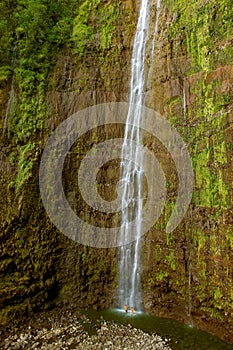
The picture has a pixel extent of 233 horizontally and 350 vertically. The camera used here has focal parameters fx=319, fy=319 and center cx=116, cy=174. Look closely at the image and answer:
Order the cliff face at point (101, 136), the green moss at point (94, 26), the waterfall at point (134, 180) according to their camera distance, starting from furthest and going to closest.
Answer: the green moss at point (94, 26)
the waterfall at point (134, 180)
the cliff face at point (101, 136)

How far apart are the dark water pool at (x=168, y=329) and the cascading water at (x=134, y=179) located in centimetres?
51

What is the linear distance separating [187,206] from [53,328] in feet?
13.4

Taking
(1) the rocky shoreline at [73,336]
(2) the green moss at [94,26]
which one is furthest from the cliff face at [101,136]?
(1) the rocky shoreline at [73,336]

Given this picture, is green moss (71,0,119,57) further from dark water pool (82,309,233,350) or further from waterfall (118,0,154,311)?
dark water pool (82,309,233,350)

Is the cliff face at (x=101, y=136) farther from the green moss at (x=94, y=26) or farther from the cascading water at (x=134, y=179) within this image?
the cascading water at (x=134, y=179)

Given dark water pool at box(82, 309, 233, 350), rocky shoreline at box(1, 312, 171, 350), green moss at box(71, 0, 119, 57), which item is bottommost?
rocky shoreline at box(1, 312, 171, 350)

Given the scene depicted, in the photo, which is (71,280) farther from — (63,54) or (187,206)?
(63,54)

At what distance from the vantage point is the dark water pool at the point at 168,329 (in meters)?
6.33

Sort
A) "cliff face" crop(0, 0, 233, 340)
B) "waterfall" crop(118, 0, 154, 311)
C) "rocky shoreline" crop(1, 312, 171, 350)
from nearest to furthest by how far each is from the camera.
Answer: "rocky shoreline" crop(1, 312, 171, 350)
"cliff face" crop(0, 0, 233, 340)
"waterfall" crop(118, 0, 154, 311)

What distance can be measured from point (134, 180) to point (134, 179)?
0.09 feet

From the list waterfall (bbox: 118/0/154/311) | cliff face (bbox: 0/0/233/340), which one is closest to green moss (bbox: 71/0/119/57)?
cliff face (bbox: 0/0/233/340)

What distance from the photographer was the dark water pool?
6.33 m

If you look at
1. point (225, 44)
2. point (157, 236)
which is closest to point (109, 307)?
point (157, 236)

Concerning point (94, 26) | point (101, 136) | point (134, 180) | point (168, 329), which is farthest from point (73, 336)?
point (94, 26)
